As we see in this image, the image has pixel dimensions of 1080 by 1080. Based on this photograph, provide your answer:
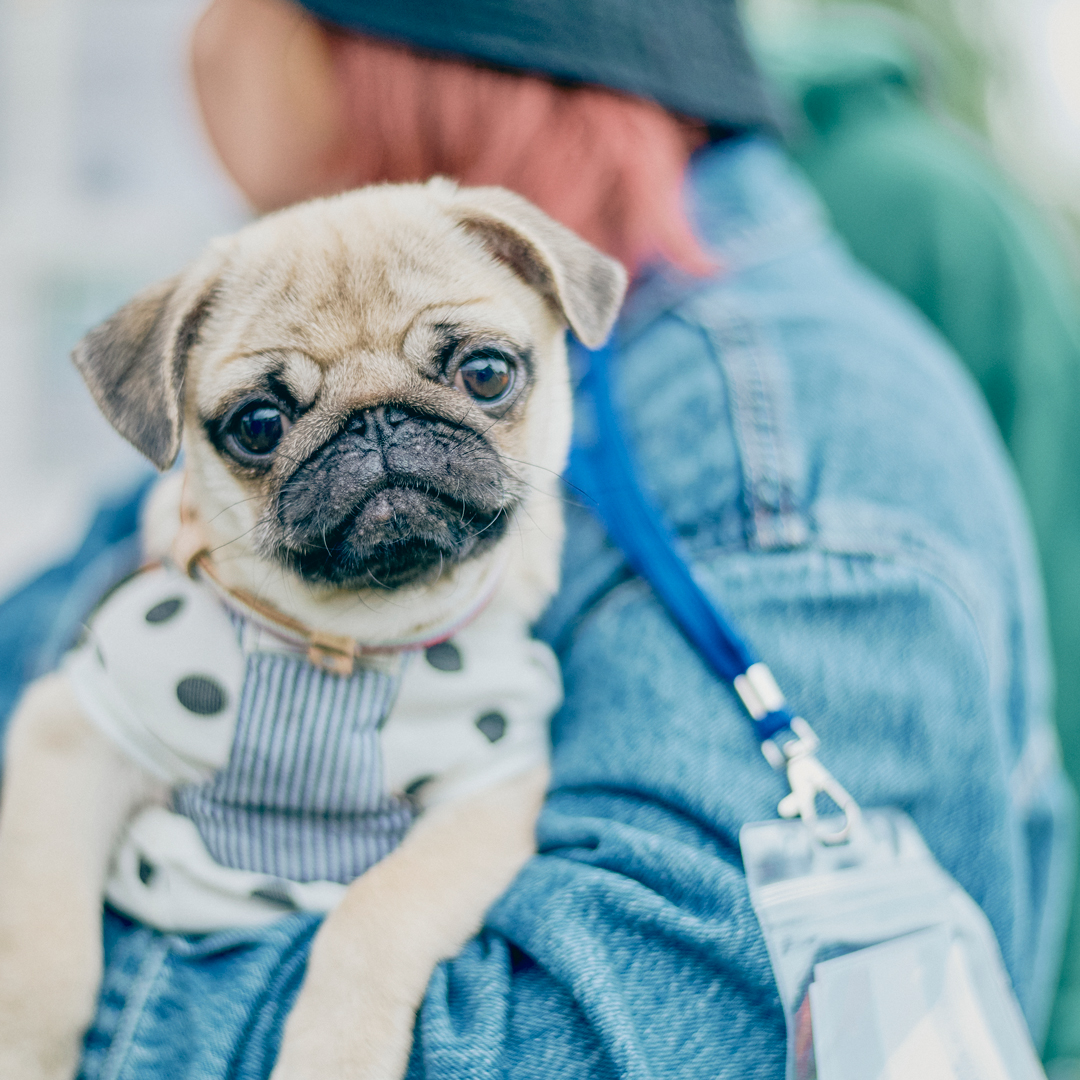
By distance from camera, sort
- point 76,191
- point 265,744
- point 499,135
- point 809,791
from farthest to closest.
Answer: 1. point 76,191
2. point 499,135
3. point 265,744
4. point 809,791

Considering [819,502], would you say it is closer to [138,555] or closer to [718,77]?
[718,77]

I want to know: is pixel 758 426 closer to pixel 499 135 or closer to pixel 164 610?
pixel 499 135

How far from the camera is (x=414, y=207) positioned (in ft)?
3.96

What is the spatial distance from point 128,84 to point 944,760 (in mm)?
5552

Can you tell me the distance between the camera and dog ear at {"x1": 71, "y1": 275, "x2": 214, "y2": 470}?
1126 millimetres

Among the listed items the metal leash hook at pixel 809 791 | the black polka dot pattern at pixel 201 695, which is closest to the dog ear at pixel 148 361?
the black polka dot pattern at pixel 201 695

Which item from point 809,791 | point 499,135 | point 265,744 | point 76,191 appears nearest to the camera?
point 809,791

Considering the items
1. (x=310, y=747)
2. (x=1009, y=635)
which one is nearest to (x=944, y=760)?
(x=1009, y=635)

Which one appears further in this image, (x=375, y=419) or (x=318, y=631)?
(x=318, y=631)

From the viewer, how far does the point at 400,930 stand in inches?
45.6

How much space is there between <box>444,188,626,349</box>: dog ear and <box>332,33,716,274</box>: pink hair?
0.10m

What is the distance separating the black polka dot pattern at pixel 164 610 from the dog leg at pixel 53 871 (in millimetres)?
209

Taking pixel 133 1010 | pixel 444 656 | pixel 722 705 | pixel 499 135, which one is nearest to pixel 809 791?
pixel 722 705

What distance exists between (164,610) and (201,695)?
164mm
